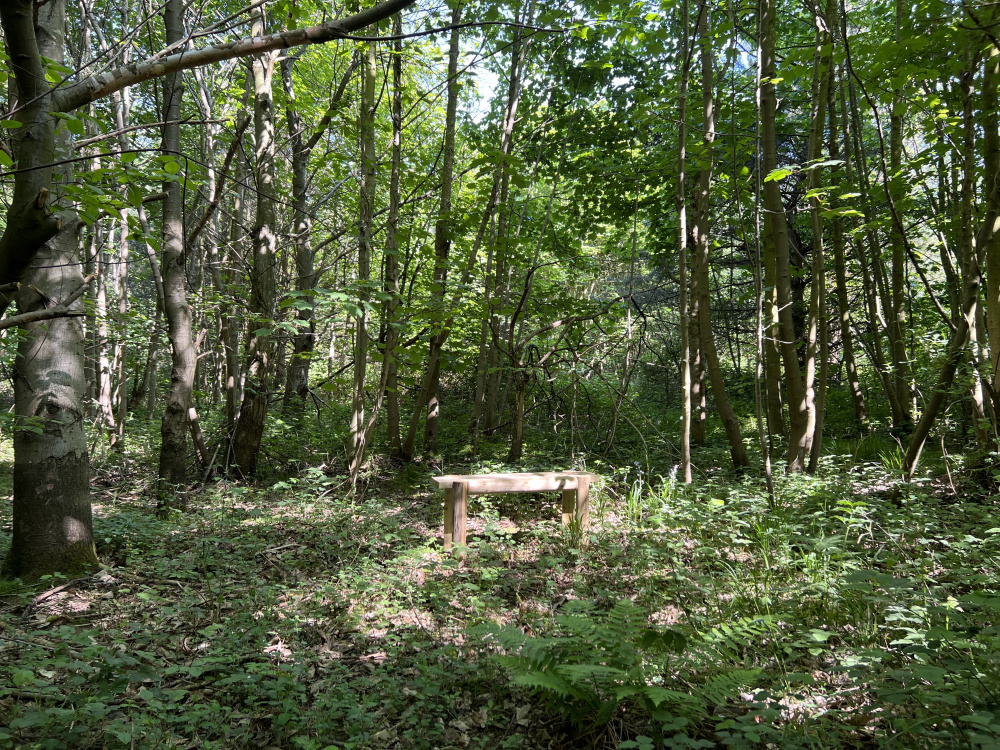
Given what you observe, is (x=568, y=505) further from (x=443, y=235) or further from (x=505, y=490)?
(x=443, y=235)

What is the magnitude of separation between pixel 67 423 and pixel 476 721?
3309mm

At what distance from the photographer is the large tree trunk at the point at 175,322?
5312 mm

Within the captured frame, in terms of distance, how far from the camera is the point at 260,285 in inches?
257

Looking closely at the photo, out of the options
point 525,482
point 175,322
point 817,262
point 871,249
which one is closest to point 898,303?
point 871,249

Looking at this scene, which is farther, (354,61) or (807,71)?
(354,61)

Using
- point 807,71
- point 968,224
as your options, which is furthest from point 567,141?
point 968,224

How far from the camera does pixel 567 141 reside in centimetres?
764

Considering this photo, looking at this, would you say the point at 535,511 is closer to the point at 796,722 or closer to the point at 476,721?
the point at 476,721

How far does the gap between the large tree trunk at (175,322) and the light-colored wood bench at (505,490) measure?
288 centimetres

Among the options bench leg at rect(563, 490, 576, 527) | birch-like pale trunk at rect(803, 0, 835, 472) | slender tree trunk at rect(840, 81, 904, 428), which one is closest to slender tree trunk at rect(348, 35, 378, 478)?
bench leg at rect(563, 490, 576, 527)

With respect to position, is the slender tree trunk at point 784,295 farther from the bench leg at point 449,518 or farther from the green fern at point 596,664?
the green fern at point 596,664

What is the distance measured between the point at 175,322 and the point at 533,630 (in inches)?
183

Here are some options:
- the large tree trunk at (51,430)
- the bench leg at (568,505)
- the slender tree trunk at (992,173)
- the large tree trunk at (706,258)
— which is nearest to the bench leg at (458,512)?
the bench leg at (568,505)

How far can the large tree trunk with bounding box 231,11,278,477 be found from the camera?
20.4ft
